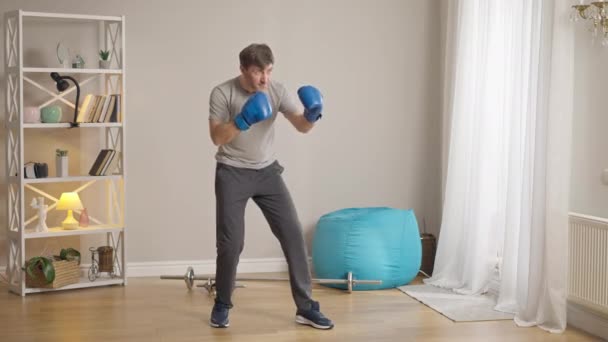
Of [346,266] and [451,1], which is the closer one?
[346,266]

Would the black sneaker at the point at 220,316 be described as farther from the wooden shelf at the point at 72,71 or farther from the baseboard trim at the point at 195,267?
the wooden shelf at the point at 72,71

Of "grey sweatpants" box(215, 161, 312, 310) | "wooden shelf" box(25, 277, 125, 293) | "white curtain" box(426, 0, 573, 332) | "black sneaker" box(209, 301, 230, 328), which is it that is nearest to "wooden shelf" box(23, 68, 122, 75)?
"wooden shelf" box(25, 277, 125, 293)

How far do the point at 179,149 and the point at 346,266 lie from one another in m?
1.49

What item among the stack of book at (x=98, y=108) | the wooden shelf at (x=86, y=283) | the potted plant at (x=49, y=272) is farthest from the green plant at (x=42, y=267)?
the stack of book at (x=98, y=108)

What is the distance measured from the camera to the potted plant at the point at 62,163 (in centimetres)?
561

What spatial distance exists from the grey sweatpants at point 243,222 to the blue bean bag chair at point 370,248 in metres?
1.01

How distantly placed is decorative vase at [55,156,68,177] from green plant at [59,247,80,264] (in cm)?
51

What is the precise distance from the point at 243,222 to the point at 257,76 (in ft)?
2.55

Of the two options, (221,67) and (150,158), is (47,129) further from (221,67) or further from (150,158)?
(221,67)

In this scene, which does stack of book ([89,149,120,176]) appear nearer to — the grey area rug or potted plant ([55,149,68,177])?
potted plant ([55,149,68,177])

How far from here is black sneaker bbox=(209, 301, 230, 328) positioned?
4602 mm

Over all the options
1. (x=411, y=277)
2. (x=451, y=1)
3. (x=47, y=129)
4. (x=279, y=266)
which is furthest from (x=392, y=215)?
(x=47, y=129)

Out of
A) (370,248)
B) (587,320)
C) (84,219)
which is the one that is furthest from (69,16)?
(587,320)

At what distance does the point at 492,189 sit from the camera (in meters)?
5.52
